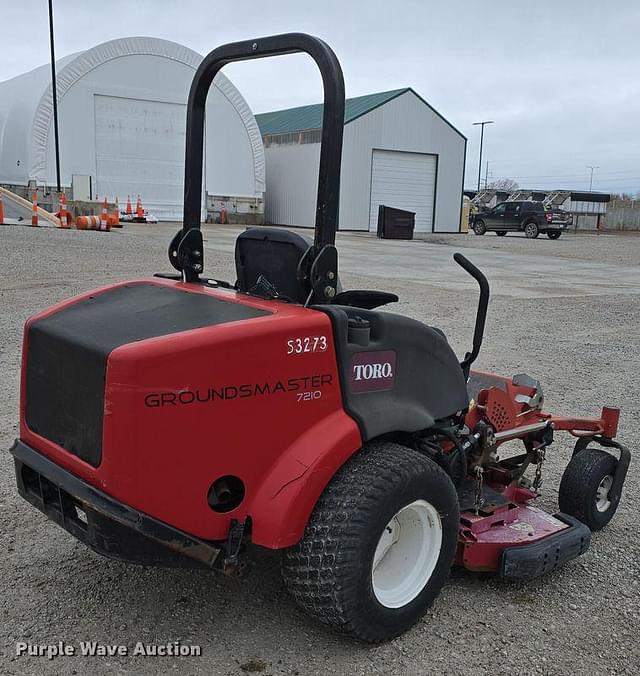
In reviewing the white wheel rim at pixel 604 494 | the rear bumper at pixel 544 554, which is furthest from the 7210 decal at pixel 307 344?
the white wheel rim at pixel 604 494

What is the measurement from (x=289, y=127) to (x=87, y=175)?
1190 cm

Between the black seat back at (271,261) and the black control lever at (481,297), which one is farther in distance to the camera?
the black control lever at (481,297)

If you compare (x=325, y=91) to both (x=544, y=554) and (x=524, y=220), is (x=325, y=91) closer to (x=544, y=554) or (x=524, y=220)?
(x=544, y=554)

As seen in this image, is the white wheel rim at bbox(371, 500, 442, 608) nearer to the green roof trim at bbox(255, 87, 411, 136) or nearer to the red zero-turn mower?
the red zero-turn mower

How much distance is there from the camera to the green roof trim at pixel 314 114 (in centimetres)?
3320

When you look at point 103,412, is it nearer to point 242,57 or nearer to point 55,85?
point 242,57

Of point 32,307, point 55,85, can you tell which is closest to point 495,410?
point 32,307

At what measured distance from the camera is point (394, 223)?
28188 millimetres

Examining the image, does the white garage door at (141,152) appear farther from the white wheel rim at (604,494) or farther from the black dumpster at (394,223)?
the white wheel rim at (604,494)

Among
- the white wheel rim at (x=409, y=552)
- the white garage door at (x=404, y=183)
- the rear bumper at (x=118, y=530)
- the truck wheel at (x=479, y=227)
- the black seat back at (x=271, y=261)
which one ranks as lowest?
the white wheel rim at (x=409, y=552)

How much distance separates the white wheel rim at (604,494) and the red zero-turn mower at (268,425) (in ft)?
2.58

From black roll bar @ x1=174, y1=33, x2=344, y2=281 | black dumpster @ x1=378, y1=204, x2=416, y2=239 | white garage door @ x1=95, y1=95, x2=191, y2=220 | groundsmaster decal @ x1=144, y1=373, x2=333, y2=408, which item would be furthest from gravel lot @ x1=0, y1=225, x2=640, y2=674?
white garage door @ x1=95, y1=95, x2=191, y2=220

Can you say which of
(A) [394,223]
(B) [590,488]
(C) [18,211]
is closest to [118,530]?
(B) [590,488]

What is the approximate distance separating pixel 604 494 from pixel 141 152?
28200 millimetres
